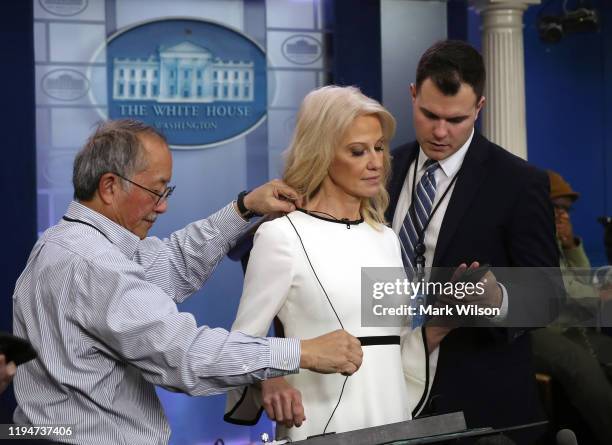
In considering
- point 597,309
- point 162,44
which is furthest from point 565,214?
point 162,44

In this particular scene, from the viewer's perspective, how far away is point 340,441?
1959mm

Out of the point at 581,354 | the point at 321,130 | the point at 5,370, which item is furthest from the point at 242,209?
the point at 581,354

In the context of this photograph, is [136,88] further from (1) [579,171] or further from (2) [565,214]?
(1) [579,171]

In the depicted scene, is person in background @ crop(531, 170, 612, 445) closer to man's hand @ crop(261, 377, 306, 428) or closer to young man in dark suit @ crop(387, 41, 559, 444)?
young man in dark suit @ crop(387, 41, 559, 444)

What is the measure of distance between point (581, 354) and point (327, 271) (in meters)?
3.40

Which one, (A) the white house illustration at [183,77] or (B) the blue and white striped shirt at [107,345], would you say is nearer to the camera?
(B) the blue and white striped shirt at [107,345]

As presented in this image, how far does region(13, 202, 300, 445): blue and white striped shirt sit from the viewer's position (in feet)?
7.05

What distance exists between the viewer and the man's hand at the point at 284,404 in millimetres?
2314

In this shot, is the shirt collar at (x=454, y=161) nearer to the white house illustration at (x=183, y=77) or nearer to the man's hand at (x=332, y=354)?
the man's hand at (x=332, y=354)

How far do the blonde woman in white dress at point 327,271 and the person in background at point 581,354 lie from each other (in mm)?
3052

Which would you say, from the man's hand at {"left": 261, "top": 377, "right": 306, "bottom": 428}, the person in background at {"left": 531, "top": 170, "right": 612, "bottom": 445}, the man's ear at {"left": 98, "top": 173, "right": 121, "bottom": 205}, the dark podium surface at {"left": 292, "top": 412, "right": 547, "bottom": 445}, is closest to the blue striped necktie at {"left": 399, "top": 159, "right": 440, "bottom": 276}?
the man's hand at {"left": 261, "top": 377, "right": 306, "bottom": 428}

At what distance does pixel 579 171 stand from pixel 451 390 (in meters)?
5.70

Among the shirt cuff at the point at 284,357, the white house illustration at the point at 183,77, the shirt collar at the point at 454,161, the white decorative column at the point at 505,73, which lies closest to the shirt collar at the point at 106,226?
the shirt cuff at the point at 284,357

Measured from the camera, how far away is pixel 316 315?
7.88 feet
